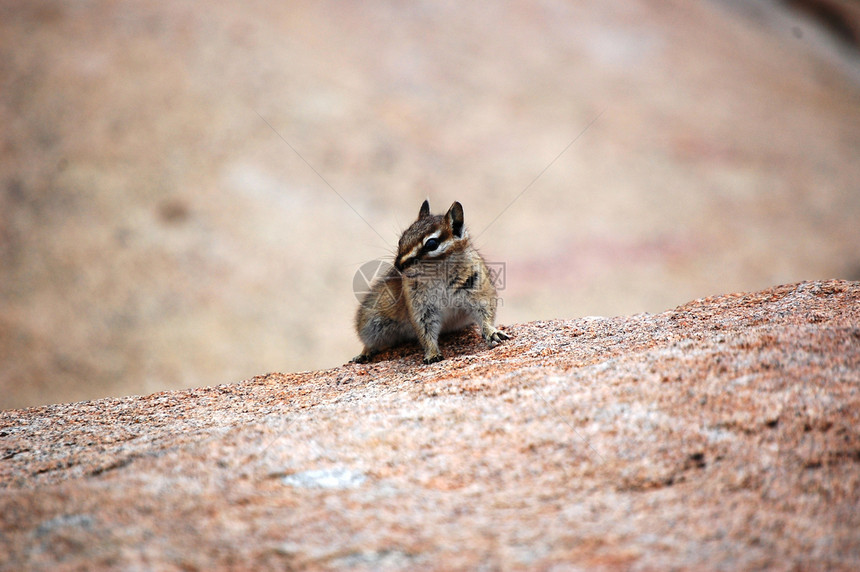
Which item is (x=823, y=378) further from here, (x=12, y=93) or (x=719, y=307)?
(x=12, y=93)

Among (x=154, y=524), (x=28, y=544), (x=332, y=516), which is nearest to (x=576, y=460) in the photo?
(x=332, y=516)

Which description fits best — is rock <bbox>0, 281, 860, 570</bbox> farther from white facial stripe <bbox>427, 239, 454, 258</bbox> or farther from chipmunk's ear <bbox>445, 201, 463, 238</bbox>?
chipmunk's ear <bbox>445, 201, 463, 238</bbox>

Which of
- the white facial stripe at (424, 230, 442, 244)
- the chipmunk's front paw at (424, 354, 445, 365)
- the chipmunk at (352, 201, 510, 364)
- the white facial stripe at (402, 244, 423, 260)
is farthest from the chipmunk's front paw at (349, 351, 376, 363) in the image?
the white facial stripe at (424, 230, 442, 244)

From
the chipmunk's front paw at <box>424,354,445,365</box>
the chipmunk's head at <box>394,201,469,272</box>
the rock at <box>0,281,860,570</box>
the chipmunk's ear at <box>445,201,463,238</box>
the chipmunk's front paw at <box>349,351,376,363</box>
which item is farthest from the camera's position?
the chipmunk's front paw at <box>349,351,376,363</box>

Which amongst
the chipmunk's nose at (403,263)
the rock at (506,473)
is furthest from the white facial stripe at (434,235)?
the rock at (506,473)

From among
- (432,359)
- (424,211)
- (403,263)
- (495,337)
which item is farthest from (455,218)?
(432,359)

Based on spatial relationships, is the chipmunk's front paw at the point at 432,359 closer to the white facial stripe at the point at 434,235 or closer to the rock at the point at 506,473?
the white facial stripe at the point at 434,235

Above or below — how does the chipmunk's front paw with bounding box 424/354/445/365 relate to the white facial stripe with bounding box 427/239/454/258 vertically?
below

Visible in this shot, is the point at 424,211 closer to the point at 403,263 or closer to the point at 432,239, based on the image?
the point at 432,239
